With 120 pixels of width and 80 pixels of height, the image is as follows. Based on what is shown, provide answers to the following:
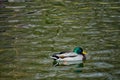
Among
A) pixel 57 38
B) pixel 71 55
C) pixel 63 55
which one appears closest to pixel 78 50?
pixel 71 55

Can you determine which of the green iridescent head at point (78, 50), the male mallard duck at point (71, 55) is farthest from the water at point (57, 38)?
the green iridescent head at point (78, 50)

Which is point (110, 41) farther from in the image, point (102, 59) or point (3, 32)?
point (3, 32)

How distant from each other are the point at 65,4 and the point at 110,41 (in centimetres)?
2246

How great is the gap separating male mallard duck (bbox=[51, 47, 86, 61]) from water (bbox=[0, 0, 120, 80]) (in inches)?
19.3

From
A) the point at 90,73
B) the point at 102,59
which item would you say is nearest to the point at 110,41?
the point at 102,59

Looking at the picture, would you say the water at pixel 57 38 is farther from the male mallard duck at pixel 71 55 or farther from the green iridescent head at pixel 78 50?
the green iridescent head at pixel 78 50

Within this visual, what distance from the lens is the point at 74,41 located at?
37656 mm

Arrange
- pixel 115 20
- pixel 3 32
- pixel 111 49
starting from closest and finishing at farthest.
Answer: pixel 111 49
pixel 3 32
pixel 115 20

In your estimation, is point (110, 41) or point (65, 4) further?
A: point (65, 4)

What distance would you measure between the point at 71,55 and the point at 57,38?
633cm

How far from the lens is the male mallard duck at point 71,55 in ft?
106

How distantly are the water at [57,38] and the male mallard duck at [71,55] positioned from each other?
490mm

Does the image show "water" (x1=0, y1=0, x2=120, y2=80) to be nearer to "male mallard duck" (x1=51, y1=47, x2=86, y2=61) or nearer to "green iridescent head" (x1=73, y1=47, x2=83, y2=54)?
"male mallard duck" (x1=51, y1=47, x2=86, y2=61)

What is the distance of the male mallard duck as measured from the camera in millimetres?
32188
